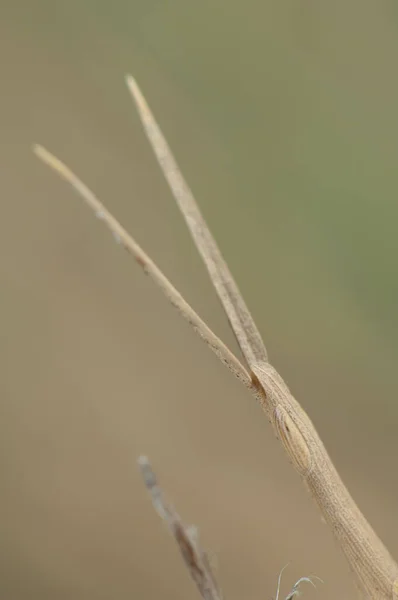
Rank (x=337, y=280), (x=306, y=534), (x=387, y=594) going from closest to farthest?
1. (x=387, y=594)
2. (x=306, y=534)
3. (x=337, y=280)

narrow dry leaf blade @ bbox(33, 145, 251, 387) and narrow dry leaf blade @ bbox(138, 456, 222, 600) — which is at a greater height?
narrow dry leaf blade @ bbox(33, 145, 251, 387)

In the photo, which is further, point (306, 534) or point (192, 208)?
point (306, 534)

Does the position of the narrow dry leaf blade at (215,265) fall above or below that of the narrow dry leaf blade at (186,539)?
above

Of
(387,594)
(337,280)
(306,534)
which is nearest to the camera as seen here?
(387,594)

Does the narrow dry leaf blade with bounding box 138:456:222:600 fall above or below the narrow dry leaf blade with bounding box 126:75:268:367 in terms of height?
below

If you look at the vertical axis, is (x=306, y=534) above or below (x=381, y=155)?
below

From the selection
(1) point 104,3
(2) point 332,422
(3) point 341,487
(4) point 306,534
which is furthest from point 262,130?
(3) point 341,487

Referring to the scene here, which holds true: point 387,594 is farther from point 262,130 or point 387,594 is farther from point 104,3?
point 104,3

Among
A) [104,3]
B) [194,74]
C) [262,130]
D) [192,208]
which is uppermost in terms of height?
[104,3]
